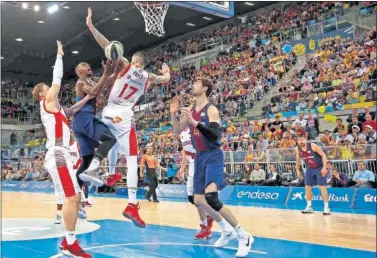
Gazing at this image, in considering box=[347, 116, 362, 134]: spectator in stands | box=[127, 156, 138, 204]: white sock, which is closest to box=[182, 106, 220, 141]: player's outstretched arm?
box=[127, 156, 138, 204]: white sock

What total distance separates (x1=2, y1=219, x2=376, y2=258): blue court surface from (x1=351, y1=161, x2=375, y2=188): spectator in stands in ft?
16.4

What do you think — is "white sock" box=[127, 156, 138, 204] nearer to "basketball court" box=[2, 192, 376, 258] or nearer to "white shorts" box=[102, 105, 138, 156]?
"white shorts" box=[102, 105, 138, 156]

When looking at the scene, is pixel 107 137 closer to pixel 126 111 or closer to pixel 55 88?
pixel 126 111

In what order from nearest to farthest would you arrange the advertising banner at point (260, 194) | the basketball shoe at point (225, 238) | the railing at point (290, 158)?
the basketball shoe at point (225, 238) → the railing at point (290, 158) → the advertising banner at point (260, 194)

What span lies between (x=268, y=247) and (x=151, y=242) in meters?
1.82

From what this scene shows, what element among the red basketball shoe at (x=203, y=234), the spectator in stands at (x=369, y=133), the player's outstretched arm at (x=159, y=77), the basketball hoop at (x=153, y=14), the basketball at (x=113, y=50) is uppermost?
the basketball hoop at (x=153, y=14)

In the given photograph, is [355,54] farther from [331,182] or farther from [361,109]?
[331,182]

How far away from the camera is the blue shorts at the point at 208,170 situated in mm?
5891

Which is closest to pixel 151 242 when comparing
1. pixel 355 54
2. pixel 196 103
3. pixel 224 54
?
pixel 196 103

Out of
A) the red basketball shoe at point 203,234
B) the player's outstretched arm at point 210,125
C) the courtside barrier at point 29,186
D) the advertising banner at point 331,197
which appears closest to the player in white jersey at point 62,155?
the player's outstretched arm at point 210,125

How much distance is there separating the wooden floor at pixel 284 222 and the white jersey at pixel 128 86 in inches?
137

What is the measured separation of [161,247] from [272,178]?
7351 millimetres

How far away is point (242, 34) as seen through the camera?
82.9ft

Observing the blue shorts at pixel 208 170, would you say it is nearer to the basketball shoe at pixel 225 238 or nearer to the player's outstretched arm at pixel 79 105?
the basketball shoe at pixel 225 238
